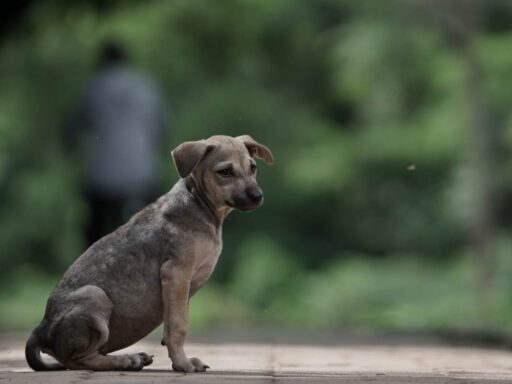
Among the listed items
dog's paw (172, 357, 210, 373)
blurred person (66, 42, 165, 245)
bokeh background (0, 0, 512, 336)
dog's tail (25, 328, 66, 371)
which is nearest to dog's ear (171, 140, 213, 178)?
dog's paw (172, 357, 210, 373)

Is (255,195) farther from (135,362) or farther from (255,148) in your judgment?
(135,362)

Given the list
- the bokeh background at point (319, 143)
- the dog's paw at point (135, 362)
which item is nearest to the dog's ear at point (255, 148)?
the dog's paw at point (135, 362)

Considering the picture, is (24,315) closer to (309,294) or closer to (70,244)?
(309,294)

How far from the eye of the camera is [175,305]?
7926 millimetres

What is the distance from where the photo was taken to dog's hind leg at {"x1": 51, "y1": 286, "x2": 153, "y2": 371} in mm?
7844

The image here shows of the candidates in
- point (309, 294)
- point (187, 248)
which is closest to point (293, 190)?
point (309, 294)

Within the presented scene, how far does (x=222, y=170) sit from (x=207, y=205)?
23 cm

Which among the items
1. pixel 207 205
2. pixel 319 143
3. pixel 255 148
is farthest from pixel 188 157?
pixel 319 143

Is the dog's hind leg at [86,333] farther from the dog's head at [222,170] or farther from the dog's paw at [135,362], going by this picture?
the dog's head at [222,170]

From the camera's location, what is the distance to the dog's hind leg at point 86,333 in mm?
7844

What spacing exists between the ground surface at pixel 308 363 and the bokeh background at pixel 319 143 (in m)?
5.46

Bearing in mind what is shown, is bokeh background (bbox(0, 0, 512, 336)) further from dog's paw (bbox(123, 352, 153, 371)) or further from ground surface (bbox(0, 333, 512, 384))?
dog's paw (bbox(123, 352, 153, 371))

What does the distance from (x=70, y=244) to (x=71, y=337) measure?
17.9 metres

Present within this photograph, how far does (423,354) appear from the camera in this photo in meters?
11.0
